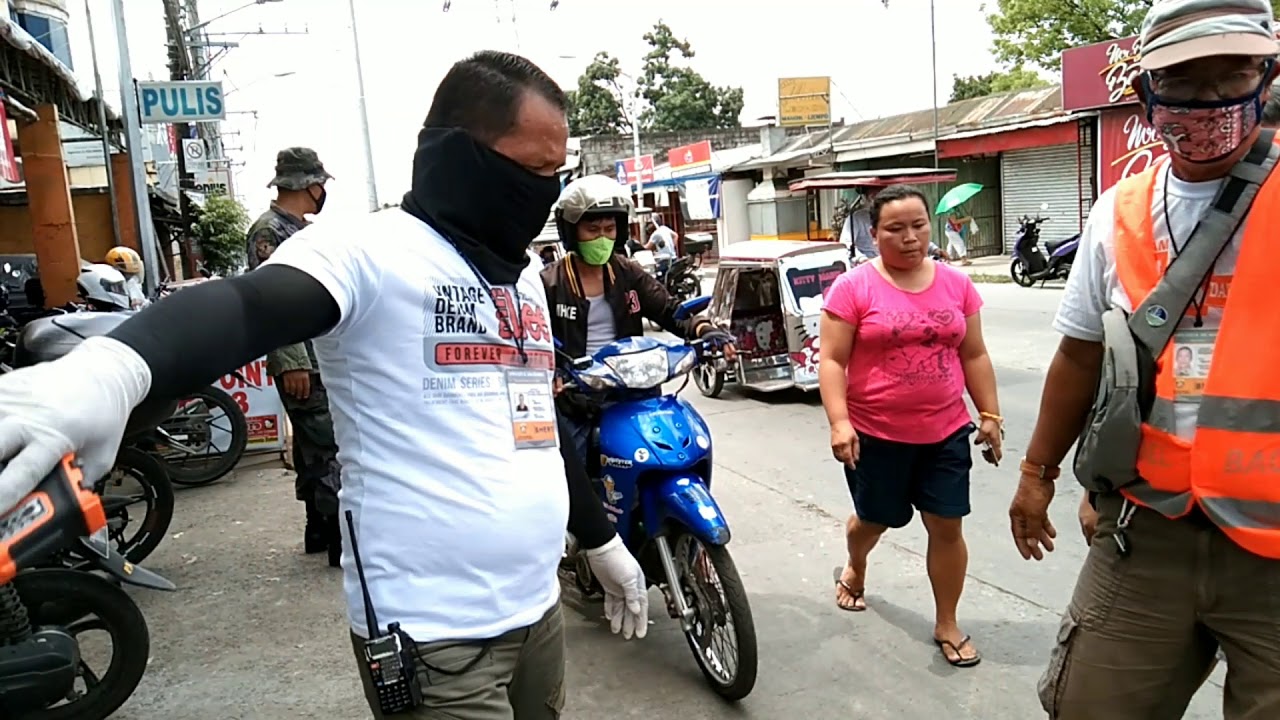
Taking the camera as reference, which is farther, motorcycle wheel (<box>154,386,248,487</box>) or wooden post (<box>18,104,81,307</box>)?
wooden post (<box>18,104,81,307</box>)

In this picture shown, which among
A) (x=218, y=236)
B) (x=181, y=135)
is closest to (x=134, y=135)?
(x=218, y=236)

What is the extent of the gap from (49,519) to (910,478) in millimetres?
3127

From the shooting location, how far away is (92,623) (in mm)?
3236

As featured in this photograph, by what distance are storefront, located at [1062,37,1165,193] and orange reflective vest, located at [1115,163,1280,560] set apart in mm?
16366

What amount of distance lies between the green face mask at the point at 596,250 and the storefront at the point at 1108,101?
15.2 metres

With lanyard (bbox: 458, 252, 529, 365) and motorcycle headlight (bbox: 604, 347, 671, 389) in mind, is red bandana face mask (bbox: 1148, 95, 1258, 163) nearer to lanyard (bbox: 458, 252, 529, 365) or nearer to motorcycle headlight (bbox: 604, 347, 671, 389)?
lanyard (bbox: 458, 252, 529, 365)

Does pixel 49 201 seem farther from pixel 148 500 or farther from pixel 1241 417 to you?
pixel 1241 417

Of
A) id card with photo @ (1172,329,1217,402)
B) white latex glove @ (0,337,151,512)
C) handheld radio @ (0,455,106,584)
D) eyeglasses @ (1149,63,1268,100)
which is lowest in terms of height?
id card with photo @ (1172,329,1217,402)

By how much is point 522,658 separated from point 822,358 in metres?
2.19

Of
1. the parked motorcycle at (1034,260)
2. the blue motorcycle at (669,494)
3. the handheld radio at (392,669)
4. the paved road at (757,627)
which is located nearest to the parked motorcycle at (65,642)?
the paved road at (757,627)

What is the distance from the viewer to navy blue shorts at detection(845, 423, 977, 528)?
3.50m

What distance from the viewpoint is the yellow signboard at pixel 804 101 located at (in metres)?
35.5

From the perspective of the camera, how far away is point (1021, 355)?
9.70 metres

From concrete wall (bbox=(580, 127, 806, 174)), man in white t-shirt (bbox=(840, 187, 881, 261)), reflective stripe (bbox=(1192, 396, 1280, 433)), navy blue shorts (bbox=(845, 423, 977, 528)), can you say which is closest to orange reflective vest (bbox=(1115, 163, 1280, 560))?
reflective stripe (bbox=(1192, 396, 1280, 433))
